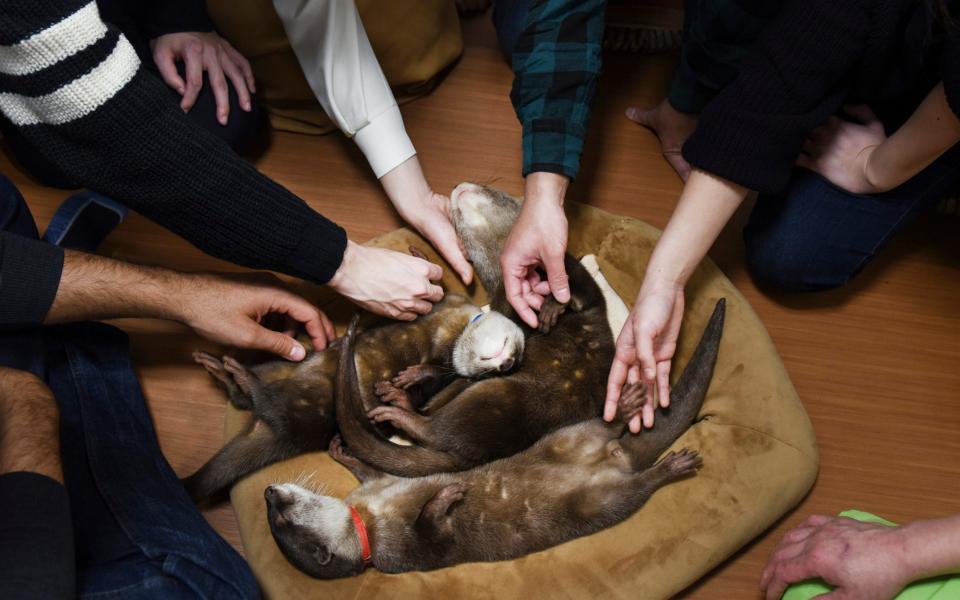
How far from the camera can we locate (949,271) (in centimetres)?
193

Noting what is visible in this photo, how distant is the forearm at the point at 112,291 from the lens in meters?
1.44

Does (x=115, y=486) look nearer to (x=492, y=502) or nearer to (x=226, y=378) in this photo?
(x=226, y=378)

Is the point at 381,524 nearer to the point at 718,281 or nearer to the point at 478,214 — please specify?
the point at 478,214

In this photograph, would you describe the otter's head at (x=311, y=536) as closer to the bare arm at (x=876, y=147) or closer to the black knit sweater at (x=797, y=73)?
the black knit sweater at (x=797, y=73)

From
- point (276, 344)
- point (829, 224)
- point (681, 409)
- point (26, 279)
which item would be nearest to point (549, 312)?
point (681, 409)

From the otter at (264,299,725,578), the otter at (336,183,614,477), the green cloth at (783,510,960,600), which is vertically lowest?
the green cloth at (783,510,960,600)

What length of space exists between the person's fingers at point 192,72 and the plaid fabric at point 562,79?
2.92ft

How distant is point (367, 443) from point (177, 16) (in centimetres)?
127

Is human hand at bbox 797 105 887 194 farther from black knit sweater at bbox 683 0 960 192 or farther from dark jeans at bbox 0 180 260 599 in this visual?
dark jeans at bbox 0 180 260 599

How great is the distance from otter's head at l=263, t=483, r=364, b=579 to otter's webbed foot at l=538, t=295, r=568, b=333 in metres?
Result: 0.57

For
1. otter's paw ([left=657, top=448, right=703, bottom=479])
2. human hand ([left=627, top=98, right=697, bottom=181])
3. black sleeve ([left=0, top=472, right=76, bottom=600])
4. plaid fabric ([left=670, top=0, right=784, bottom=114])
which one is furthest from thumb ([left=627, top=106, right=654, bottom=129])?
black sleeve ([left=0, top=472, right=76, bottom=600])

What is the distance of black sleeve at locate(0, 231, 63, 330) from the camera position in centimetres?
137

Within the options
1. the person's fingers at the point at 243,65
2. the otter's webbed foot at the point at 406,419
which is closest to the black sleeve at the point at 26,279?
the otter's webbed foot at the point at 406,419

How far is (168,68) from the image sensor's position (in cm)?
197
